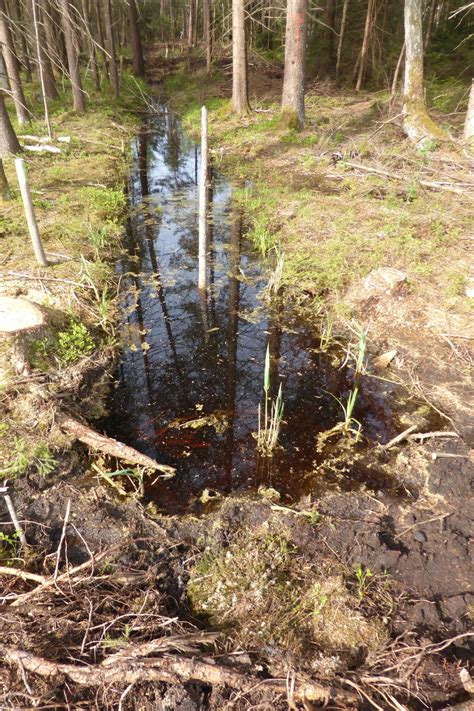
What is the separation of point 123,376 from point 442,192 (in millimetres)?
7006

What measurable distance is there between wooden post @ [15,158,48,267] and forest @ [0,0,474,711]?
3 cm

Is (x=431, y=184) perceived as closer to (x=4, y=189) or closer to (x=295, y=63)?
(x=295, y=63)

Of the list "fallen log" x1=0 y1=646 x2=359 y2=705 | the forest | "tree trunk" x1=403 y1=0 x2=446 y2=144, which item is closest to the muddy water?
the forest

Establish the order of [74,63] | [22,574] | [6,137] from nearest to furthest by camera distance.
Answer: [22,574], [6,137], [74,63]

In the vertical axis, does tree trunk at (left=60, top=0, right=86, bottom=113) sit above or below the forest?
above

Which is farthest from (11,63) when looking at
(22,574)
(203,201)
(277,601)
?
(277,601)

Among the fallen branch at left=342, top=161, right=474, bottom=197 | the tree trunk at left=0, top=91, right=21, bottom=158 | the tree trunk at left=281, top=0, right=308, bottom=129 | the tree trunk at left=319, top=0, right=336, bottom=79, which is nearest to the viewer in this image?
the fallen branch at left=342, top=161, right=474, bottom=197

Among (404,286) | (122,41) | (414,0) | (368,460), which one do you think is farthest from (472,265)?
(122,41)

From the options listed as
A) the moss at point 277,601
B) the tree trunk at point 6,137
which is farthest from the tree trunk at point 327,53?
the moss at point 277,601

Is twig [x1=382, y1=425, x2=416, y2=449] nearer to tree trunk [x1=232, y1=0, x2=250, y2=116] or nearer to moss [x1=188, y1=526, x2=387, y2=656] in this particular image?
moss [x1=188, y1=526, x2=387, y2=656]

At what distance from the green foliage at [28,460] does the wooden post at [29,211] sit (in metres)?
3.29

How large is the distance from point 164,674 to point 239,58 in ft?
50.2

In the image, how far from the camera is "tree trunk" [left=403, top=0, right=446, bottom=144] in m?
8.98

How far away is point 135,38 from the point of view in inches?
846
